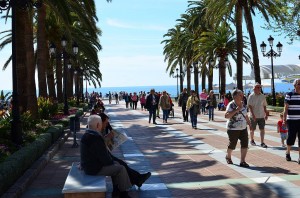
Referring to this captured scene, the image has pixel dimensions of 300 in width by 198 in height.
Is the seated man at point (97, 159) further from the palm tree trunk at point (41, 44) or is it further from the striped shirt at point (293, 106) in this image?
the palm tree trunk at point (41, 44)

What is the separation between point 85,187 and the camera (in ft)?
18.4

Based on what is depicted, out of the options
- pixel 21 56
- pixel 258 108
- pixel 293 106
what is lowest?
pixel 258 108

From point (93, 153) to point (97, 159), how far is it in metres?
0.11

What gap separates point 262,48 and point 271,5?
13.1ft

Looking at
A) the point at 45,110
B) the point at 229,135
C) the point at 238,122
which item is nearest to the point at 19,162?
the point at 229,135

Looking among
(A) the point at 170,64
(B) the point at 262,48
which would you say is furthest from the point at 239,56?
(A) the point at 170,64

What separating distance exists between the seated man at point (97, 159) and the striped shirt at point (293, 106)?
165 inches

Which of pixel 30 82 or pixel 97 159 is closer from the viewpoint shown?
pixel 97 159

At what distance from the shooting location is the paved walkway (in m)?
6.69

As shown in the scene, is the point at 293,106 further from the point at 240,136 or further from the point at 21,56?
the point at 21,56

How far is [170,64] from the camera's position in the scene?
5422 cm

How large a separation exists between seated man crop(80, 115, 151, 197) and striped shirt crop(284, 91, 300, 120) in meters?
4.20

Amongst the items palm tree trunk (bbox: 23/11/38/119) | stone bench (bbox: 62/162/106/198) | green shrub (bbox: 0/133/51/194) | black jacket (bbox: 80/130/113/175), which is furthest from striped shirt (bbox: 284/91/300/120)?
palm tree trunk (bbox: 23/11/38/119)

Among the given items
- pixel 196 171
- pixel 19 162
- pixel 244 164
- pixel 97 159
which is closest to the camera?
pixel 97 159
